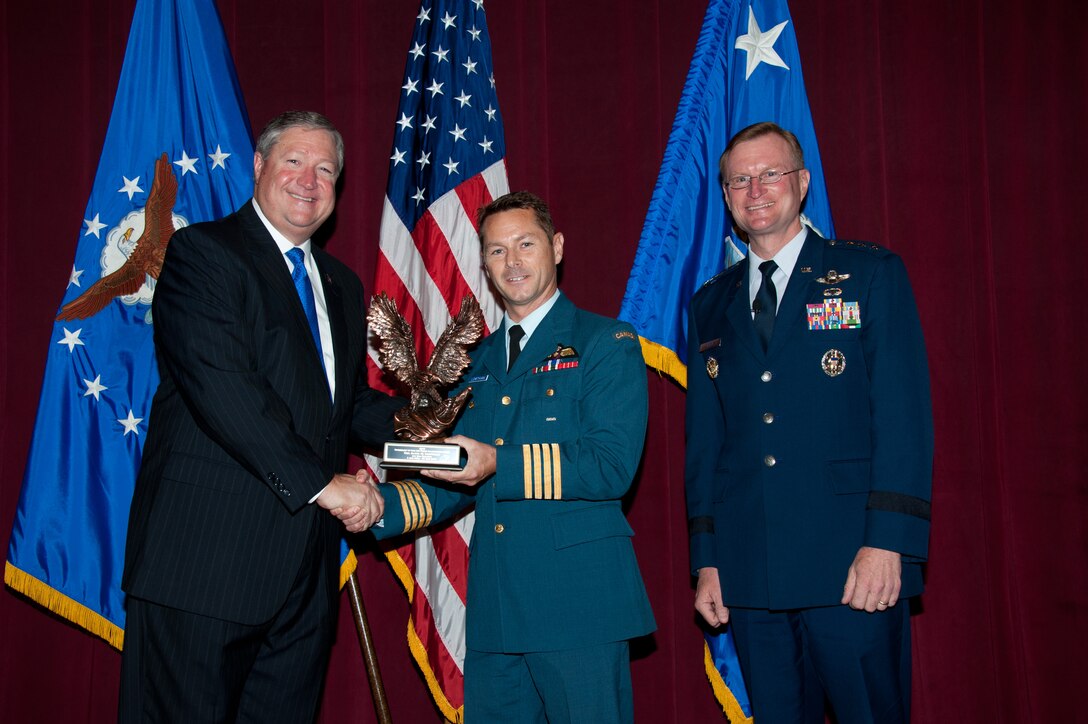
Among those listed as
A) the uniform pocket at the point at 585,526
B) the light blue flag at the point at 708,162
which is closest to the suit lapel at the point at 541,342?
the uniform pocket at the point at 585,526

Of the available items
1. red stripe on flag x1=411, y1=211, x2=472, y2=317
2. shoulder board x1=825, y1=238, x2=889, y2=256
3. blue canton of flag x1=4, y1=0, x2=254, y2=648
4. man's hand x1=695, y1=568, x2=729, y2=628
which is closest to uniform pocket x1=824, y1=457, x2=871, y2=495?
man's hand x1=695, y1=568, x2=729, y2=628

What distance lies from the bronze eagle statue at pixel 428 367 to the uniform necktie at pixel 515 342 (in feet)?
0.31

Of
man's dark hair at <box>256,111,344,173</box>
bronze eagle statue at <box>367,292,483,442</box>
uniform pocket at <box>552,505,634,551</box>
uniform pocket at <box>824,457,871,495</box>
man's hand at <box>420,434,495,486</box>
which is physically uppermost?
man's dark hair at <box>256,111,344,173</box>

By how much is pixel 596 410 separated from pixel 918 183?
2.03 meters

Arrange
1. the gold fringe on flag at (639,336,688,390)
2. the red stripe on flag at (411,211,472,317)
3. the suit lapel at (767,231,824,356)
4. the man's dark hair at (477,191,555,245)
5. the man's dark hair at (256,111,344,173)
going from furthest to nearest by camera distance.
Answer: the red stripe on flag at (411,211,472,317)
the gold fringe on flag at (639,336,688,390)
the man's dark hair at (256,111,344,173)
the man's dark hair at (477,191,555,245)
the suit lapel at (767,231,824,356)

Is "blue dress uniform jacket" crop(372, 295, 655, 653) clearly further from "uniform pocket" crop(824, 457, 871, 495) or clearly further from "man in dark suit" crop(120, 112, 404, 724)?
"uniform pocket" crop(824, 457, 871, 495)

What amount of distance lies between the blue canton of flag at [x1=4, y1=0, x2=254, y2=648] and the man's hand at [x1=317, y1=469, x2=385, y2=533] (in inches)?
52.7

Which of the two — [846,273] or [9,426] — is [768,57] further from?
[9,426]

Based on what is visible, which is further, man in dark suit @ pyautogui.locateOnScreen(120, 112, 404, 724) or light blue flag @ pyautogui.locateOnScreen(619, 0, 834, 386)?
light blue flag @ pyautogui.locateOnScreen(619, 0, 834, 386)

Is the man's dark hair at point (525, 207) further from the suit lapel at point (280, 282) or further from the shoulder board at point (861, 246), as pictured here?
the shoulder board at point (861, 246)

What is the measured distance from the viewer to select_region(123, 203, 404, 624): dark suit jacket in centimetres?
217

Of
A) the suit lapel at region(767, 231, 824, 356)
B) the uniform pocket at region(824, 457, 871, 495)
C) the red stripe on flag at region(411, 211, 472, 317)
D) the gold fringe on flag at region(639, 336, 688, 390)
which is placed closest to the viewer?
the uniform pocket at region(824, 457, 871, 495)

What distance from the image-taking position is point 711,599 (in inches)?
95.7

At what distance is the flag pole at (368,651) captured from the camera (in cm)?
319
